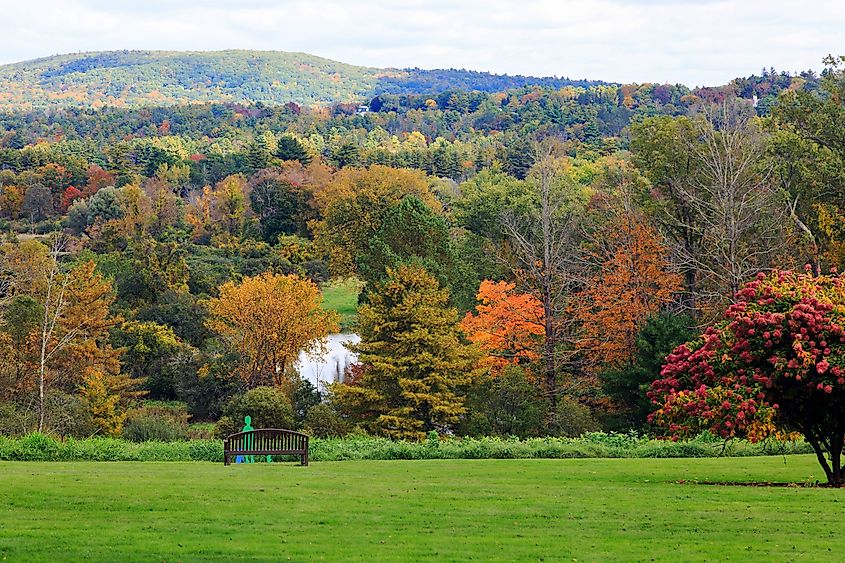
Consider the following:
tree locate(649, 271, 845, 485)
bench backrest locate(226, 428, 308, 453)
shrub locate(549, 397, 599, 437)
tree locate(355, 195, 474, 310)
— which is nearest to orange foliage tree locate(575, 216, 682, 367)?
shrub locate(549, 397, 599, 437)

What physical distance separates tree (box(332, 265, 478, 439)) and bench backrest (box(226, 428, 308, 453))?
1456 centimetres

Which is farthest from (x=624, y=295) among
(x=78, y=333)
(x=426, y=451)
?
(x=78, y=333)

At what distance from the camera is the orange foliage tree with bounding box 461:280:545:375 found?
42250 mm

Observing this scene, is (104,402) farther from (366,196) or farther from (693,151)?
(366,196)

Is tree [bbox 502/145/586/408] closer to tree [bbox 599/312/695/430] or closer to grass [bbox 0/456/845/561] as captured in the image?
tree [bbox 599/312/695/430]

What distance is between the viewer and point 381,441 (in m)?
28.2

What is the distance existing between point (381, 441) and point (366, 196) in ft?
159

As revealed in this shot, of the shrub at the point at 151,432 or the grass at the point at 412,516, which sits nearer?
the grass at the point at 412,516

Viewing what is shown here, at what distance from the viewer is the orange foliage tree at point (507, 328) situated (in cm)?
4225

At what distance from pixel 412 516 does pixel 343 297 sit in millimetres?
62759

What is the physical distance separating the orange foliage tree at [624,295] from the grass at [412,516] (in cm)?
2285

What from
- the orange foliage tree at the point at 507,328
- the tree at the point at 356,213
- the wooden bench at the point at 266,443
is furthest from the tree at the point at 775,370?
the tree at the point at 356,213

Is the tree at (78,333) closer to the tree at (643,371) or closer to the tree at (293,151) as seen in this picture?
the tree at (643,371)

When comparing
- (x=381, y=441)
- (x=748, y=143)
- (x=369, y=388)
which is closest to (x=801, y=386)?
(x=381, y=441)
